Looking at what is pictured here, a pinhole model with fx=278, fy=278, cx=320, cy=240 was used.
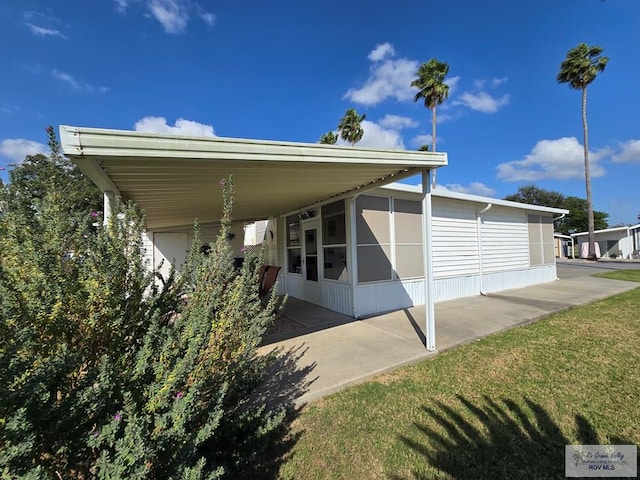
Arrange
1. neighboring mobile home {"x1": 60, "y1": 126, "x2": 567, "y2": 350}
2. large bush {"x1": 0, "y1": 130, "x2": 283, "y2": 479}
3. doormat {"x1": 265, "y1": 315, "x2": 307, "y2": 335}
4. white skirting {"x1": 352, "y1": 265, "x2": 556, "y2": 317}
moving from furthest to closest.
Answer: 1. white skirting {"x1": 352, "y1": 265, "x2": 556, "y2": 317}
2. doormat {"x1": 265, "y1": 315, "x2": 307, "y2": 335}
3. neighboring mobile home {"x1": 60, "y1": 126, "x2": 567, "y2": 350}
4. large bush {"x1": 0, "y1": 130, "x2": 283, "y2": 479}

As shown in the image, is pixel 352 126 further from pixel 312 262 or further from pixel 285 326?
pixel 285 326

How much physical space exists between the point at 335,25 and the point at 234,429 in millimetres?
10802

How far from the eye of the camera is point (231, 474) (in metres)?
1.91

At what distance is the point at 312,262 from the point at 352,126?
15.3 meters

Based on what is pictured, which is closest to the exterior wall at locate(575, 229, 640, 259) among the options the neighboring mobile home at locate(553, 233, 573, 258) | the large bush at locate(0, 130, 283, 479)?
the neighboring mobile home at locate(553, 233, 573, 258)

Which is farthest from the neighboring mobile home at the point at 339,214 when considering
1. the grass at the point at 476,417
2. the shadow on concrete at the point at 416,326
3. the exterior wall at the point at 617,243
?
the exterior wall at the point at 617,243

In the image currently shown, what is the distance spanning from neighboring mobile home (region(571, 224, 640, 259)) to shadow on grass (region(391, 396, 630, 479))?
36.8 meters

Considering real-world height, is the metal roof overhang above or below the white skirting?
above

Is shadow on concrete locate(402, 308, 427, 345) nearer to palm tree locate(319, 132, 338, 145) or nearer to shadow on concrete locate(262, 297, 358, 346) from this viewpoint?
shadow on concrete locate(262, 297, 358, 346)

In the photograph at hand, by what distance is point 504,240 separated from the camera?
1018cm

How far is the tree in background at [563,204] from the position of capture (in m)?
45.5

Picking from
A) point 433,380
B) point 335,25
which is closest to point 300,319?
point 433,380

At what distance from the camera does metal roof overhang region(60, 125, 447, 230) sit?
2293 mm

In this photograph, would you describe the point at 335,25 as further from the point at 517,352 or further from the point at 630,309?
the point at 630,309
